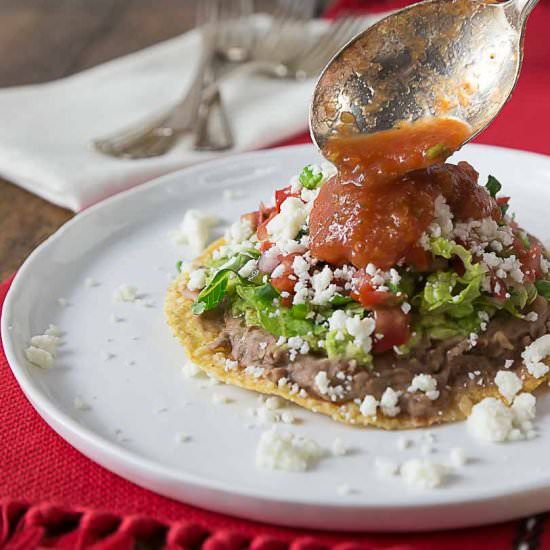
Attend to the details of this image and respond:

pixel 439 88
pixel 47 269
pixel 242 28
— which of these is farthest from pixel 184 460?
pixel 242 28

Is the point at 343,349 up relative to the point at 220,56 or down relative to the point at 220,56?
up

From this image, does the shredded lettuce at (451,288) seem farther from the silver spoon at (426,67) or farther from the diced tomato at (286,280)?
the silver spoon at (426,67)

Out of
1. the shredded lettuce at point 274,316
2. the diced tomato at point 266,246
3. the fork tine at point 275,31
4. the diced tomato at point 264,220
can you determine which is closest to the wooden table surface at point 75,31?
the fork tine at point 275,31

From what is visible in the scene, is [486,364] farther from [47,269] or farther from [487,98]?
[47,269]

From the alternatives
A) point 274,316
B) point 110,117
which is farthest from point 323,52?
point 274,316

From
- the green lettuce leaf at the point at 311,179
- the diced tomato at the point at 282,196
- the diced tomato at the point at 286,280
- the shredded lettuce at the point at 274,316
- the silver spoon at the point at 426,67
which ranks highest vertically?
the silver spoon at the point at 426,67

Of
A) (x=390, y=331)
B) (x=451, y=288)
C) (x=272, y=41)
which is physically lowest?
(x=272, y=41)

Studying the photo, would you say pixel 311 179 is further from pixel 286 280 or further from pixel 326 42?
pixel 326 42
